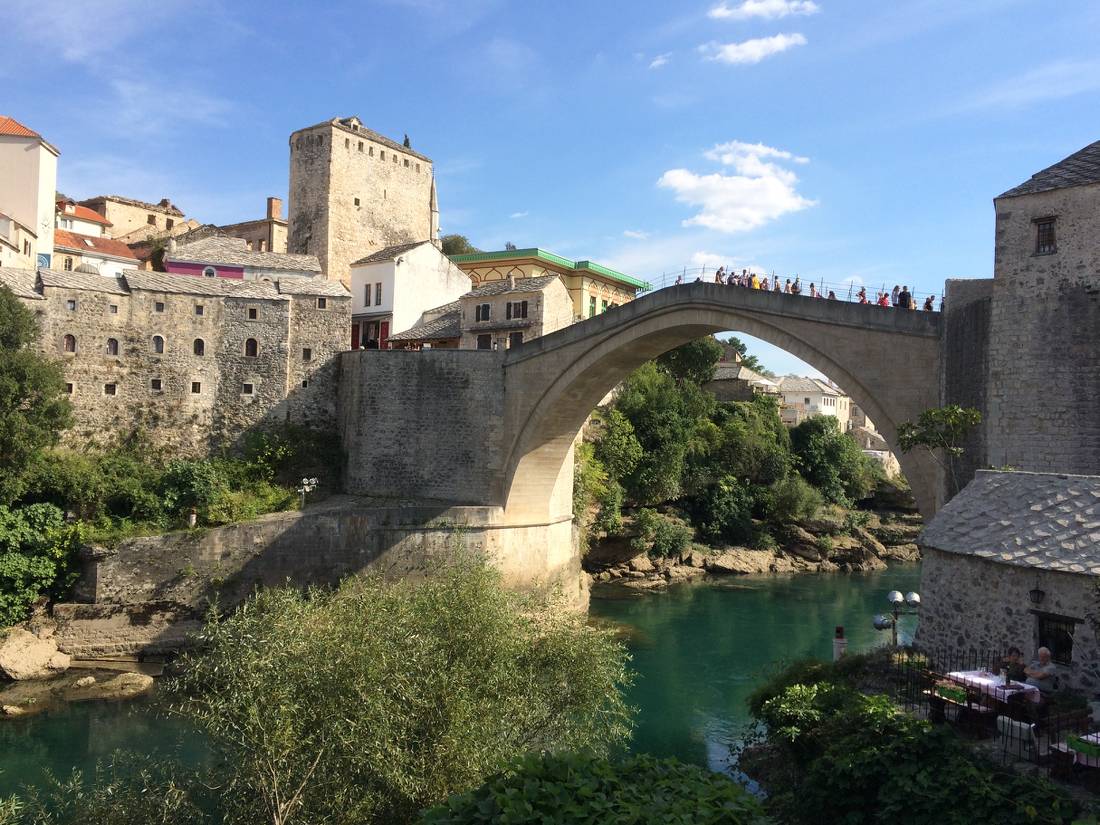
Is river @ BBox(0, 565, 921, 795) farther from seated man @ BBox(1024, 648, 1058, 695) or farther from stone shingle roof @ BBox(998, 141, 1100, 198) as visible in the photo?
stone shingle roof @ BBox(998, 141, 1100, 198)

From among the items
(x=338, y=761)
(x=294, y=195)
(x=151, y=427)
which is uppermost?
(x=294, y=195)

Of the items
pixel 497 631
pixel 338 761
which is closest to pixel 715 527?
pixel 497 631

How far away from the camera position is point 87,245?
3938 cm

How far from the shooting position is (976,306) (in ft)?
48.3

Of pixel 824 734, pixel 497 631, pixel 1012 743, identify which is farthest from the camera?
pixel 497 631

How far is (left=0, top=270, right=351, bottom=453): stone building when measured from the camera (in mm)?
25016

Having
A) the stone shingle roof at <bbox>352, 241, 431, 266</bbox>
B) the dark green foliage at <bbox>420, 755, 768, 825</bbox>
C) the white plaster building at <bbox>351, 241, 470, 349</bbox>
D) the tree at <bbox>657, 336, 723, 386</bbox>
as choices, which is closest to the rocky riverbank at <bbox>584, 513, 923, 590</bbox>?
the tree at <bbox>657, 336, 723, 386</bbox>

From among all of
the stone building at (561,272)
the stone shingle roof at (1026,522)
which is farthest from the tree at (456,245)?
the stone shingle roof at (1026,522)

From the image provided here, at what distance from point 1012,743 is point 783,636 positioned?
1681cm

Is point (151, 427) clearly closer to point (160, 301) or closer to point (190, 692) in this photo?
point (160, 301)

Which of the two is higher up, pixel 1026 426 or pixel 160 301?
pixel 160 301

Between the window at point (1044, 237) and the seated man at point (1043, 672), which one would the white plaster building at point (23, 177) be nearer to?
the window at point (1044, 237)

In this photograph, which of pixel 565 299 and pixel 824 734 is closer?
pixel 824 734

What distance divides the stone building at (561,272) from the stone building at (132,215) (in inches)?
763
